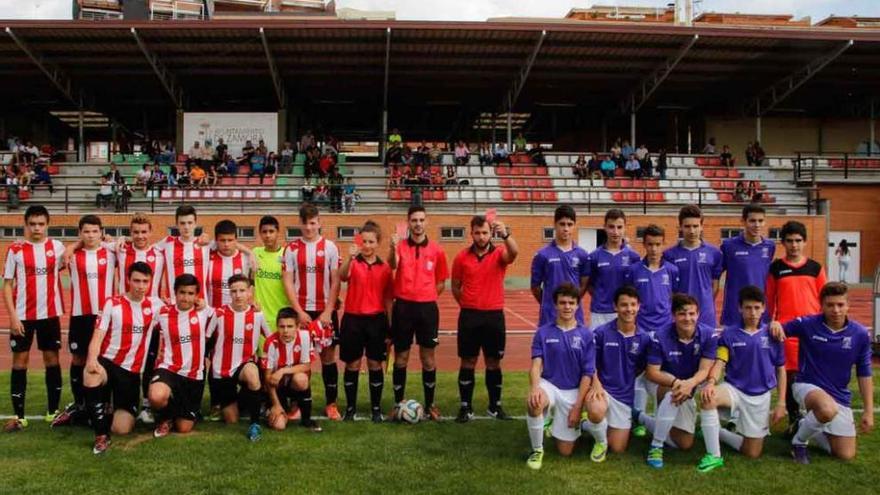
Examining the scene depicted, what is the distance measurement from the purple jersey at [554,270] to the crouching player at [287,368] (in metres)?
2.27

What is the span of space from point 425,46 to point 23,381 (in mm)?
21720

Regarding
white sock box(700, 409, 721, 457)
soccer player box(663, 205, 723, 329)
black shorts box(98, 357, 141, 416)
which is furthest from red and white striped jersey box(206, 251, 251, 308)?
white sock box(700, 409, 721, 457)

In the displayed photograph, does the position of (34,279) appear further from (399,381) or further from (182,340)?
(399,381)

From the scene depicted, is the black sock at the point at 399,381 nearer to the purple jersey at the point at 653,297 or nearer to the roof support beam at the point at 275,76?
the purple jersey at the point at 653,297

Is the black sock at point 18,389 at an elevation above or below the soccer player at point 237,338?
below

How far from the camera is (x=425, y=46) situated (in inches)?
1054

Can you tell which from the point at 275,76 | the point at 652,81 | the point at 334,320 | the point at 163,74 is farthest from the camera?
the point at 652,81

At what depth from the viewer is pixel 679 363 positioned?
6.23 meters

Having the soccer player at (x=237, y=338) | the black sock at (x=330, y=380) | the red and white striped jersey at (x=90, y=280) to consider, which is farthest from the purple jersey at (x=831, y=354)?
the red and white striped jersey at (x=90, y=280)

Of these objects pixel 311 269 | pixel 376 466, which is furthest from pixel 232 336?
pixel 376 466

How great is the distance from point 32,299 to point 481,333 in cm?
419

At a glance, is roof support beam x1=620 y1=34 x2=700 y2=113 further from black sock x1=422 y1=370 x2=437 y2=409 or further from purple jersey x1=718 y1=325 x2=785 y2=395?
black sock x1=422 y1=370 x2=437 y2=409

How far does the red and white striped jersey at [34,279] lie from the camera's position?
6.99 m

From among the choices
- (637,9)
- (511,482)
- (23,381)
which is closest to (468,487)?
(511,482)
